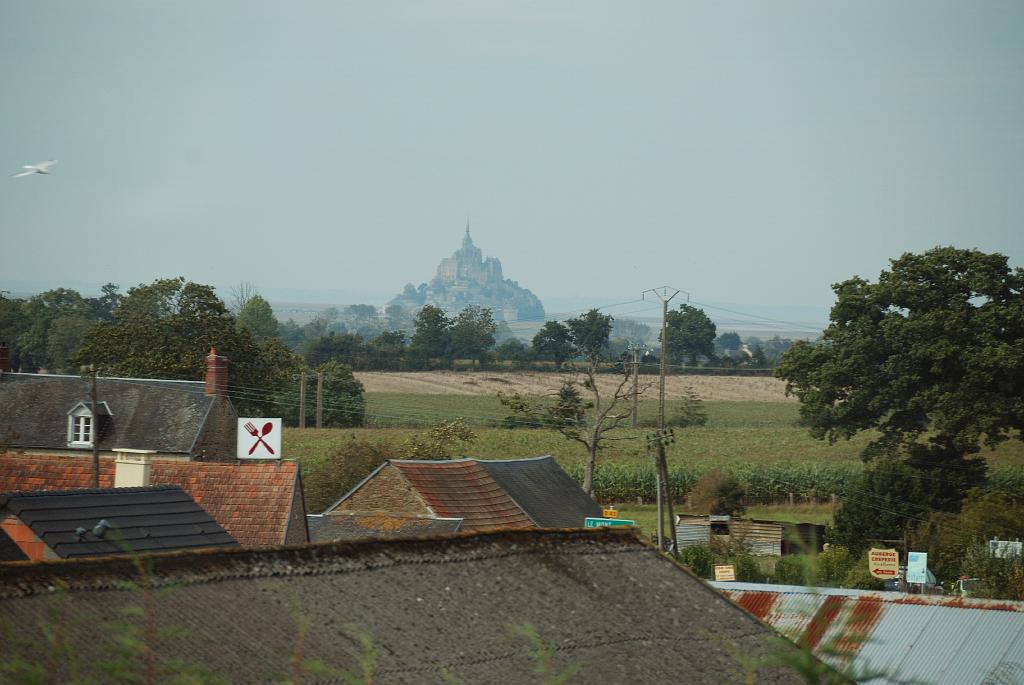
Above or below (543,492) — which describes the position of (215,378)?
above

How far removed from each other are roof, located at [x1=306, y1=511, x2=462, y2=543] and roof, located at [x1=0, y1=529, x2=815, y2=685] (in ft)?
63.8

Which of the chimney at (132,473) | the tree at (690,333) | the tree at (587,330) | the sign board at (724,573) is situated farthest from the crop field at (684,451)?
the tree at (690,333)

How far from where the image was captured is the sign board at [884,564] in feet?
96.9

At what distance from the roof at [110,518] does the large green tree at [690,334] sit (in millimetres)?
107585

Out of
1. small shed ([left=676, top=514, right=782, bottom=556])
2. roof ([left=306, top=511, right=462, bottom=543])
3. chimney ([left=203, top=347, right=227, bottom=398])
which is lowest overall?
small shed ([left=676, top=514, right=782, bottom=556])

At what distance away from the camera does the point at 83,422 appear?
48.0 metres

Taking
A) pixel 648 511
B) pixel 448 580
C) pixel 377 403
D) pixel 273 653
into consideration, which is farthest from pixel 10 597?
pixel 377 403

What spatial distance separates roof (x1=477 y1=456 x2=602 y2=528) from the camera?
114 ft

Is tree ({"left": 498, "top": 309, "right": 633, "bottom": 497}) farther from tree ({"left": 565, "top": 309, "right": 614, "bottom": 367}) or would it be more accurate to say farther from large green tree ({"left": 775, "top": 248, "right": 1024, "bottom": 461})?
large green tree ({"left": 775, "top": 248, "right": 1024, "bottom": 461})

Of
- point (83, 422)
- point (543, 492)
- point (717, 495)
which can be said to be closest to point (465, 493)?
point (543, 492)

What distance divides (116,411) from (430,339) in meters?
81.1

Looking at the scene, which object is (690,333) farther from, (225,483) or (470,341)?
(225,483)

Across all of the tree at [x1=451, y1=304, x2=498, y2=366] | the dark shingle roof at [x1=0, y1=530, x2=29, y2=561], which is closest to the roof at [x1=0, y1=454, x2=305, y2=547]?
the dark shingle roof at [x1=0, y1=530, x2=29, y2=561]

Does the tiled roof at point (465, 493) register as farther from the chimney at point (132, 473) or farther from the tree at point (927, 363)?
the tree at point (927, 363)
